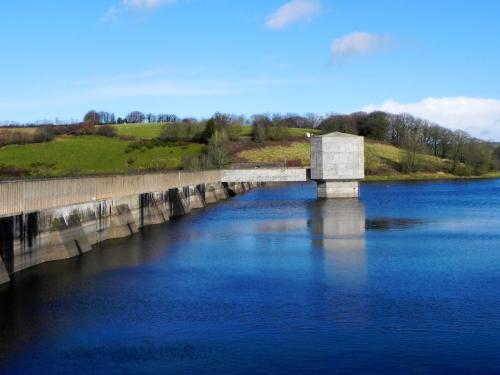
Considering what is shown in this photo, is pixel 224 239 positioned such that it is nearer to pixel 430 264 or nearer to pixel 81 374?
pixel 430 264

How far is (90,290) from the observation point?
2559cm

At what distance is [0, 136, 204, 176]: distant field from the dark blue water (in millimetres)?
72174

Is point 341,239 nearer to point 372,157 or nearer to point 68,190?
A: point 68,190

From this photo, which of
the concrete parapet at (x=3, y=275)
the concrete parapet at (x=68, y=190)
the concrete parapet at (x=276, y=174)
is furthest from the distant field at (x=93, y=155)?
the concrete parapet at (x=3, y=275)

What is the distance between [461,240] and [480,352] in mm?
22801

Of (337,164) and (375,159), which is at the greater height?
(375,159)

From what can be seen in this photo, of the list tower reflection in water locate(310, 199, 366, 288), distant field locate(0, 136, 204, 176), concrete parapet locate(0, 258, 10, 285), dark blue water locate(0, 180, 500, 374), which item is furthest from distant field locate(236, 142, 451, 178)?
concrete parapet locate(0, 258, 10, 285)

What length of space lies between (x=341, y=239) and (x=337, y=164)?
35712mm

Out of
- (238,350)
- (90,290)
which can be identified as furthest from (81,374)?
(90,290)

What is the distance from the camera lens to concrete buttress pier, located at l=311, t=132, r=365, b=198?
245 feet

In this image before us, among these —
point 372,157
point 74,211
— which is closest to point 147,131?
point 372,157

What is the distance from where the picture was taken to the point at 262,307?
2250 centimetres

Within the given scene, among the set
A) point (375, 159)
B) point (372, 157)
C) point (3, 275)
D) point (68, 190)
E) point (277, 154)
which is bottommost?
point (3, 275)

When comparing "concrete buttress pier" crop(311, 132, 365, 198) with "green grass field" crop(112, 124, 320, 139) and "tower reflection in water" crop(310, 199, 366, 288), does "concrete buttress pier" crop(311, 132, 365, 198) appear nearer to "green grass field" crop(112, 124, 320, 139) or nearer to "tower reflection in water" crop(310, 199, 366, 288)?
"tower reflection in water" crop(310, 199, 366, 288)
